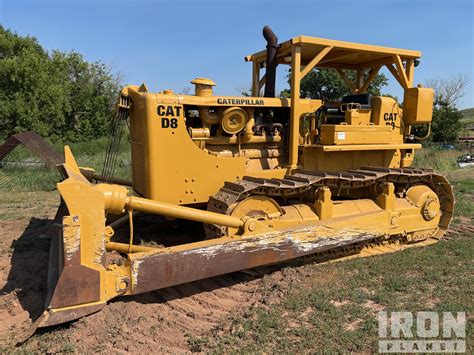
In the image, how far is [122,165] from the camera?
14430 millimetres

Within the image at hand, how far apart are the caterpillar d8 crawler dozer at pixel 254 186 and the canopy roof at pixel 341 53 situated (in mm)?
25

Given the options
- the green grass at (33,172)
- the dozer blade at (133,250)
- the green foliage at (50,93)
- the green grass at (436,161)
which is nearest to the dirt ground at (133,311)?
the dozer blade at (133,250)

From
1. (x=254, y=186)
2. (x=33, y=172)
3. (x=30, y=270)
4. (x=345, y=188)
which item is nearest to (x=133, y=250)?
(x=30, y=270)

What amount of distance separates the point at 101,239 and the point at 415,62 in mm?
5636

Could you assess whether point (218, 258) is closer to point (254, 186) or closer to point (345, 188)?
point (254, 186)

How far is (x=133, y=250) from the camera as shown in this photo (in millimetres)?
4602

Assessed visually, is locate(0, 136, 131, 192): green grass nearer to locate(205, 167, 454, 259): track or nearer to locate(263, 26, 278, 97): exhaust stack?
locate(263, 26, 278, 97): exhaust stack

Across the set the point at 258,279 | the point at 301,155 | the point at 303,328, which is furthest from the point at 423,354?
the point at 301,155

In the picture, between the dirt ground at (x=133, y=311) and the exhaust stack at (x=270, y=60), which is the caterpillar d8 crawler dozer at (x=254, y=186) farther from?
the dirt ground at (x=133, y=311)

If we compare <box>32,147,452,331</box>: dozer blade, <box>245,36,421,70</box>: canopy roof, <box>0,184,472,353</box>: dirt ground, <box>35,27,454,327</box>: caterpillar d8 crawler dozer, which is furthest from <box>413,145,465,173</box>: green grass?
<box>0,184,472,353</box>: dirt ground

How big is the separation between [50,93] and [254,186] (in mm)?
20700

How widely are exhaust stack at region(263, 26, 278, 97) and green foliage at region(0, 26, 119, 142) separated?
59.7 ft

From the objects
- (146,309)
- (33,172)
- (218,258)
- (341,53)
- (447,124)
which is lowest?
(146,309)

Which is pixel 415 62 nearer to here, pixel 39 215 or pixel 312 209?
pixel 312 209
